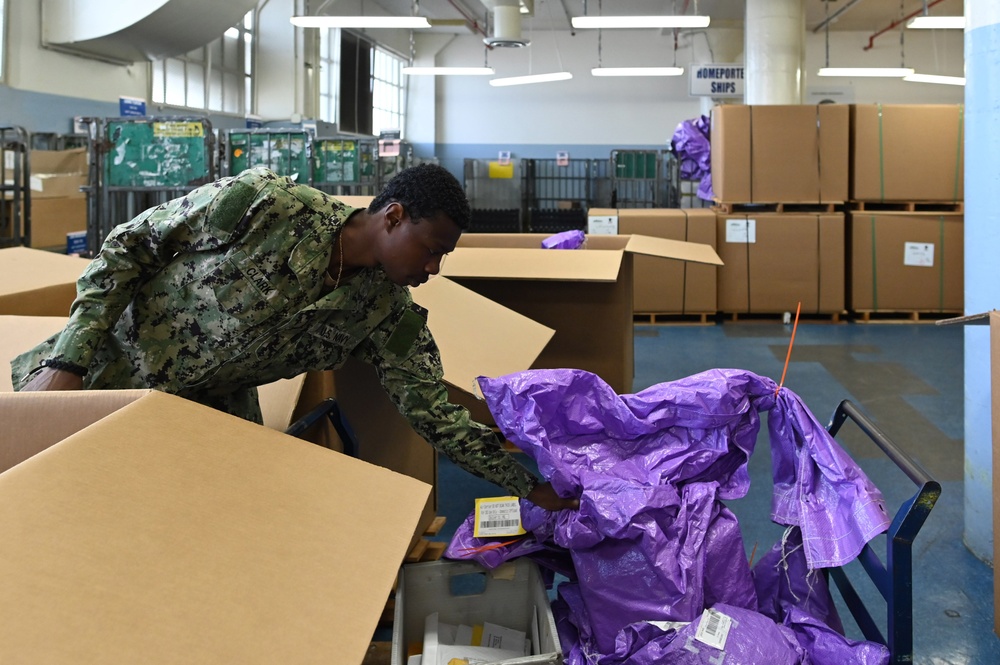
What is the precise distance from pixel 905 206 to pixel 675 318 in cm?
214

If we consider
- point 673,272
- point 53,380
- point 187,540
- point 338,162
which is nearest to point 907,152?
point 673,272

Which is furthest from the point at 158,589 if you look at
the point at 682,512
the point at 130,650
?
the point at 682,512

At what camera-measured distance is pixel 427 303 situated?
238cm

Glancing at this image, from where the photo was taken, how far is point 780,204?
7.16 meters

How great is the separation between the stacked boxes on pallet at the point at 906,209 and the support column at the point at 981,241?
14.6 feet

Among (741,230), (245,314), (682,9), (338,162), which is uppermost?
(682,9)

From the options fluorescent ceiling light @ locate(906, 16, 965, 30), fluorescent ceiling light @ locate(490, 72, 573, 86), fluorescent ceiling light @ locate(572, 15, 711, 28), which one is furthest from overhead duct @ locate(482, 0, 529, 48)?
fluorescent ceiling light @ locate(906, 16, 965, 30)

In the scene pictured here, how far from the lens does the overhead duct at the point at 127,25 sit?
25.7ft

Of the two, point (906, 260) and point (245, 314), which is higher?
point (906, 260)

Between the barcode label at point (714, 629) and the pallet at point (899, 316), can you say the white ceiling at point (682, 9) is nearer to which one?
the pallet at point (899, 316)

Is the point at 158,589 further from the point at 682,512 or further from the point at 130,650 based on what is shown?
the point at 682,512

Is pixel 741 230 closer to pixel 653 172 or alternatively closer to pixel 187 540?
pixel 653 172

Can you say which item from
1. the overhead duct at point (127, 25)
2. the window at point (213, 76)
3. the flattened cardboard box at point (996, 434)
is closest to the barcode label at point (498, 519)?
the flattened cardboard box at point (996, 434)

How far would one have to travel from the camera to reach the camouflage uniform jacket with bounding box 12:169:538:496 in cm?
155
